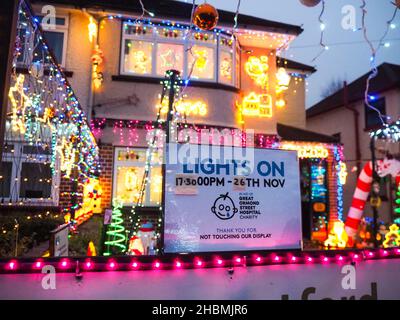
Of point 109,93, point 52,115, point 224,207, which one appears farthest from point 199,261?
point 109,93

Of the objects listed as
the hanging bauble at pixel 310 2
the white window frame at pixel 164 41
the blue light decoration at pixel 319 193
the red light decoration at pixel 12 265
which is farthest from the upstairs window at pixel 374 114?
the red light decoration at pixel 12 265

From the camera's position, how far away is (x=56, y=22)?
29.6ft

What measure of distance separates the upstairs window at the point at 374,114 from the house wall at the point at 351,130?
22 cm

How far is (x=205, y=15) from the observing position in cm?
430

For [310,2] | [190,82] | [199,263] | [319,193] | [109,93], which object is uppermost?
[190,82]

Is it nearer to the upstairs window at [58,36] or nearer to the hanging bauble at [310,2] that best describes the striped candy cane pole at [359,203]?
the hanging bauble at [310,2]

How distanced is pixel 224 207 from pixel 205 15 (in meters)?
2.68

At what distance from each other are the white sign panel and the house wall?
1064 centimetres

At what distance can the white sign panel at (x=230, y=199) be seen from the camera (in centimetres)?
311

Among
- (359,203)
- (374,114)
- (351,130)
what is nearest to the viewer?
(359,203)

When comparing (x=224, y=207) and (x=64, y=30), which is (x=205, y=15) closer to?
(x=224, y=207)

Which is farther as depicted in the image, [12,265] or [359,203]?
[359,203]

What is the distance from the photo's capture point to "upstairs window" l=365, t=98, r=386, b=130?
14923mm
